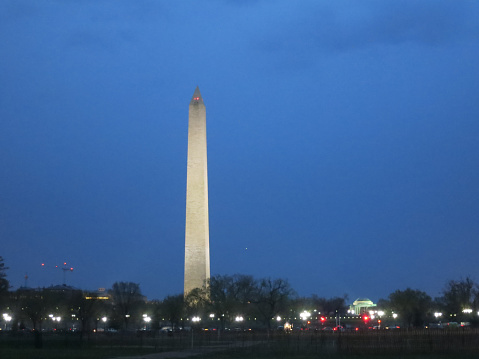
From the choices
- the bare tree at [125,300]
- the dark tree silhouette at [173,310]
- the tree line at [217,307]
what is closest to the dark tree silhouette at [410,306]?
the tree line at [217,307]

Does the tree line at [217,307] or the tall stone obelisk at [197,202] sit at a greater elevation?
the tall stone obelisk at [197,202]

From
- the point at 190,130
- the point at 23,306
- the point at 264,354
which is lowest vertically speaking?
the point at 264,354

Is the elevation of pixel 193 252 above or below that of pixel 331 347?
above

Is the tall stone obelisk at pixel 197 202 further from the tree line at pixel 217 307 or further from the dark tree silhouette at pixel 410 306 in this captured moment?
the dark tree silhouette at pixel 410 306

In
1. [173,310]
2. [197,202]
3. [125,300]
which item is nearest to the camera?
[197,202]

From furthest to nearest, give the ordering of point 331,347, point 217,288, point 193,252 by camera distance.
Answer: point 217,288 → point 193,252 → point 331,347

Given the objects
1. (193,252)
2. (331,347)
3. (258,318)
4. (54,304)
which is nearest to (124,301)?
(54,304)

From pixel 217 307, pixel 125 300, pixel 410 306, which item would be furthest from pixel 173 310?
pixel 410 306

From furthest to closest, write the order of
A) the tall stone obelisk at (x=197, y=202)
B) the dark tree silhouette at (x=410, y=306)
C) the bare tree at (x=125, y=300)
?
1. the bare tree at (x=125, y=300)
2. the dark tree silhouette at (x=410, y=306)
3. the tall stone obelisk at (x=197, y=202)

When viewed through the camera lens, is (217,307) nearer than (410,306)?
Yes

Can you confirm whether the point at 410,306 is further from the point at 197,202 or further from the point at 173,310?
the point at 197,202

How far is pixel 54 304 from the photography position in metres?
95.9

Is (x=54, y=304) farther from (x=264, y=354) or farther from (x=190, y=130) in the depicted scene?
(x=264, y=354)

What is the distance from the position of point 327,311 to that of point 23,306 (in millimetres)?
84905
